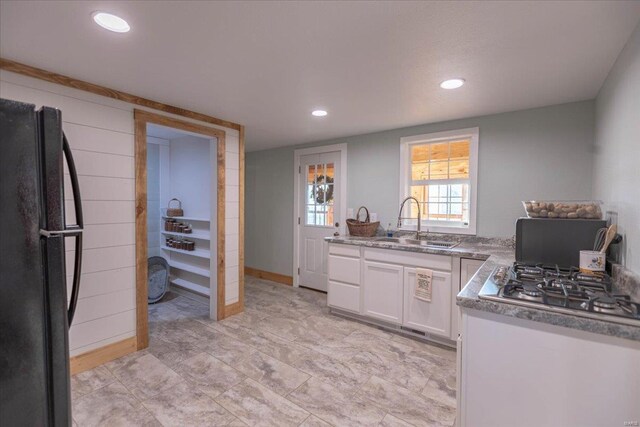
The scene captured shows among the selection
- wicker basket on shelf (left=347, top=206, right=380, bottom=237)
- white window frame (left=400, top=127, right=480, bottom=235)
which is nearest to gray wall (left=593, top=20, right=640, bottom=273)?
white window frame (left=400, top=127, right=480, bottom=235)

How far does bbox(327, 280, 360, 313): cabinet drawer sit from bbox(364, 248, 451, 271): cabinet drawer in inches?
16.6

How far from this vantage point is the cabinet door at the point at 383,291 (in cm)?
296

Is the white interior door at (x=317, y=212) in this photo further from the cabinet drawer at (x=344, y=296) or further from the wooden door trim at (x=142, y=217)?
the wooden door trim at (x=142, y=217)

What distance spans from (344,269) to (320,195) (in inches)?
55.2

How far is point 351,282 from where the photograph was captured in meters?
3.30

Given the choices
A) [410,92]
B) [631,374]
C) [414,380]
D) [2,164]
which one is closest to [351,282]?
[414,380]

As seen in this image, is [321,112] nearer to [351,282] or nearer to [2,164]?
[351,282]

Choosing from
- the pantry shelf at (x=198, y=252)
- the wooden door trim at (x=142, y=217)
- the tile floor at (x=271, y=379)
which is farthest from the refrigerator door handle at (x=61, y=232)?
the pantry shelf at (x=198, y=252)

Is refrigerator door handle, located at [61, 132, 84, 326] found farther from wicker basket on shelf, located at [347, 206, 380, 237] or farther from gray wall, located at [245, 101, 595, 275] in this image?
gray wall, located at [245, 101, 595, 275]

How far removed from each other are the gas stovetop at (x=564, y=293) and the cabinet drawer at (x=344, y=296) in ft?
5.64

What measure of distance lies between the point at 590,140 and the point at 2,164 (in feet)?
12.1

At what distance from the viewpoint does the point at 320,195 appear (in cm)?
440

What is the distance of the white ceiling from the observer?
142 cm

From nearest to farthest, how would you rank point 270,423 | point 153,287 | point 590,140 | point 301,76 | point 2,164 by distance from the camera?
point 2,164
point 270,423
point 301,76
point 590,140
point 153,287
